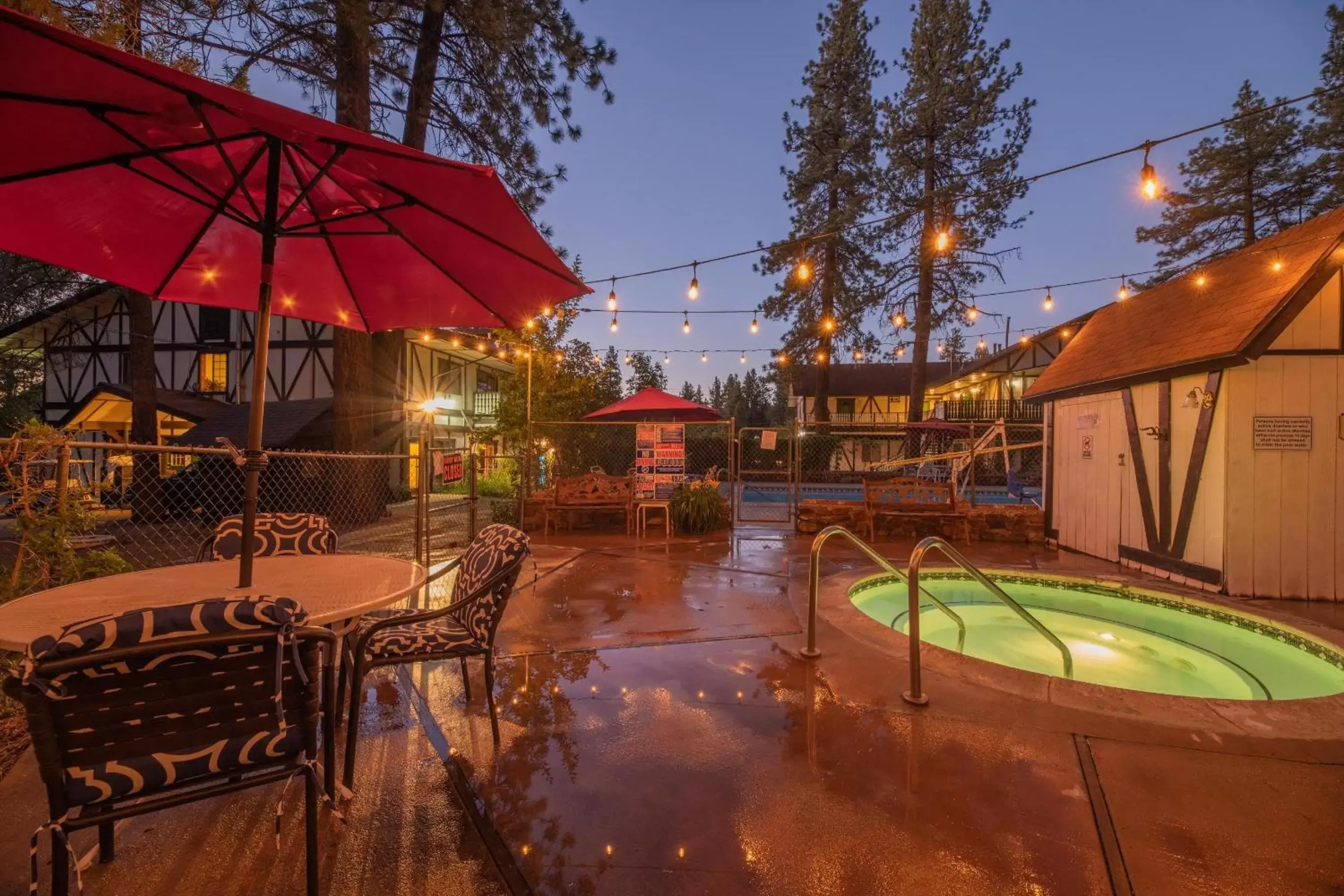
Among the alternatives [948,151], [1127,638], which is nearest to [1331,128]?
[948,151]

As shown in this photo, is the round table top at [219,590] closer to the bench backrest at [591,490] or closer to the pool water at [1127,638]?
the pool water at [1127,638]

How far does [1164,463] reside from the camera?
22.2 ft

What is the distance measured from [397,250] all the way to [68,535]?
311 centimetres

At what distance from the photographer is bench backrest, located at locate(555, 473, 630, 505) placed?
32.3ft

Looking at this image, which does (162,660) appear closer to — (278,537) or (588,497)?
(278,537)

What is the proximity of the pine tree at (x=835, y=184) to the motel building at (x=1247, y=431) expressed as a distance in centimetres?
1573

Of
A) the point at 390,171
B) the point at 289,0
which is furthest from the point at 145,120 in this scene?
the point at 289,0

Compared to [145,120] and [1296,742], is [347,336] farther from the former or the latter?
[1296,742]

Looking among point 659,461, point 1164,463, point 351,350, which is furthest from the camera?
point 351,350

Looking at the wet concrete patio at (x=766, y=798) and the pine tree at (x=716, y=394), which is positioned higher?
the pine tree at (x=716, y=394)

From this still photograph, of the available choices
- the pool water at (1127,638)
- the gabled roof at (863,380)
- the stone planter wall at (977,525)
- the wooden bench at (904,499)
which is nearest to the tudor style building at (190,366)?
the wooden bench at (904,499)

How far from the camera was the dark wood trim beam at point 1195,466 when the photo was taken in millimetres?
6141

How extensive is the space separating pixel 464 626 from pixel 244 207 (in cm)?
266

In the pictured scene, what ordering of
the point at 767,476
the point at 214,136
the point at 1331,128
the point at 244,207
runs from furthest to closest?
the point at 767,476
the point at 1331,128
the point at 244,207
the point at 214,136
